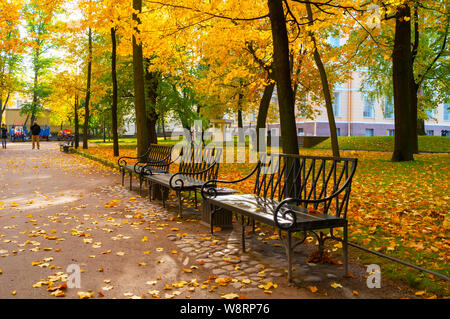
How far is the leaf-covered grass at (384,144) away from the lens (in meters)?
21.7

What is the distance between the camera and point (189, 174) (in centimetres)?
772

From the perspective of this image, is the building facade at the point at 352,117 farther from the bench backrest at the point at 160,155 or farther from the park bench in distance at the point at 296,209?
the park bench in distance at the point at 296,209

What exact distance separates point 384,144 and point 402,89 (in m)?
10.7

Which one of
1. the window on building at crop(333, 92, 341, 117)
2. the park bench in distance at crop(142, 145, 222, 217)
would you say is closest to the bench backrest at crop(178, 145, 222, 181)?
the park bench in distance at crop(142, 145, 222, 217)

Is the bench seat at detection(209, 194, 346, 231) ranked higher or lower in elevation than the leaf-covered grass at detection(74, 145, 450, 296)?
higher

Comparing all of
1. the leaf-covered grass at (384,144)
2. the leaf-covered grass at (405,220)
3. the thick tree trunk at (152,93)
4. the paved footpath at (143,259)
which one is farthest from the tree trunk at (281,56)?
the thick tree trunk at (152,93)

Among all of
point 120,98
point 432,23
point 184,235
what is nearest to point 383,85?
point 432,23

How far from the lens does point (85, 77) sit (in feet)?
89.1

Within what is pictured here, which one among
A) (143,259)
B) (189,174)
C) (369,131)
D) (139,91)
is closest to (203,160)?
(189,174)

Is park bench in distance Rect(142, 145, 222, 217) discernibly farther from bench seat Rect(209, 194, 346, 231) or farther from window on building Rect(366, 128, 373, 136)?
window on building Rect(366, 128, 373, 136)

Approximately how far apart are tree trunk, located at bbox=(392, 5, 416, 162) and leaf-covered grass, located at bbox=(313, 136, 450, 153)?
25.3 ft

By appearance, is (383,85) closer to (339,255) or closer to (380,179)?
(380,179)

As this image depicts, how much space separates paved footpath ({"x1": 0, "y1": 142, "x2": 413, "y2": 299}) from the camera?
147 inches

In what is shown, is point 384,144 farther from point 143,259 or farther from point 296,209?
point 143,259
